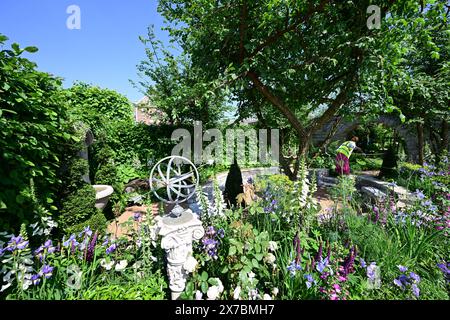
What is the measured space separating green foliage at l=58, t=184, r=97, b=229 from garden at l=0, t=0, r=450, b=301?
0.07 feet

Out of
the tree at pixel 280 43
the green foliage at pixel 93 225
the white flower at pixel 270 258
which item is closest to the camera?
the white flower at pixel 270 258

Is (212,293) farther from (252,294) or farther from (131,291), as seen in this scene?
(131,291)

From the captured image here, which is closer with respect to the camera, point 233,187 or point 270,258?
point 270,258

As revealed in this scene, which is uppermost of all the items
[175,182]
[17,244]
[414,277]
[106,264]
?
[175,182]

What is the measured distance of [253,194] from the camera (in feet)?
13.4

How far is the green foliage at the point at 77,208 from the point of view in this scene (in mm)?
3240

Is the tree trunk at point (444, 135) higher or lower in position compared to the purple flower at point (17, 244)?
higher

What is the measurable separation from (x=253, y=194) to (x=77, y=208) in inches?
117

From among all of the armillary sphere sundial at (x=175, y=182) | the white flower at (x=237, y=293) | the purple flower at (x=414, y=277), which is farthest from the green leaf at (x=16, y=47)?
the purple flower at (x=414, y=277)

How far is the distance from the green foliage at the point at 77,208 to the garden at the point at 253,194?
21 millimetres

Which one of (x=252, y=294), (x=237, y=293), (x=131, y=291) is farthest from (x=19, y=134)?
(x=252, y=294)

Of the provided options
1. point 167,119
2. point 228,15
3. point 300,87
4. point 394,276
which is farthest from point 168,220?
point 167,119

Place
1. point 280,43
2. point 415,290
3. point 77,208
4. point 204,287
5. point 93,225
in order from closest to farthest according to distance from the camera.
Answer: point 415,290 < point 204,287 < point 77,208 < point 93,225 < point 280,43

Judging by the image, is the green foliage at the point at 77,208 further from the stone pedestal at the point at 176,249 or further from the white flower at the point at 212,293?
the white flower at the point at 212,293
